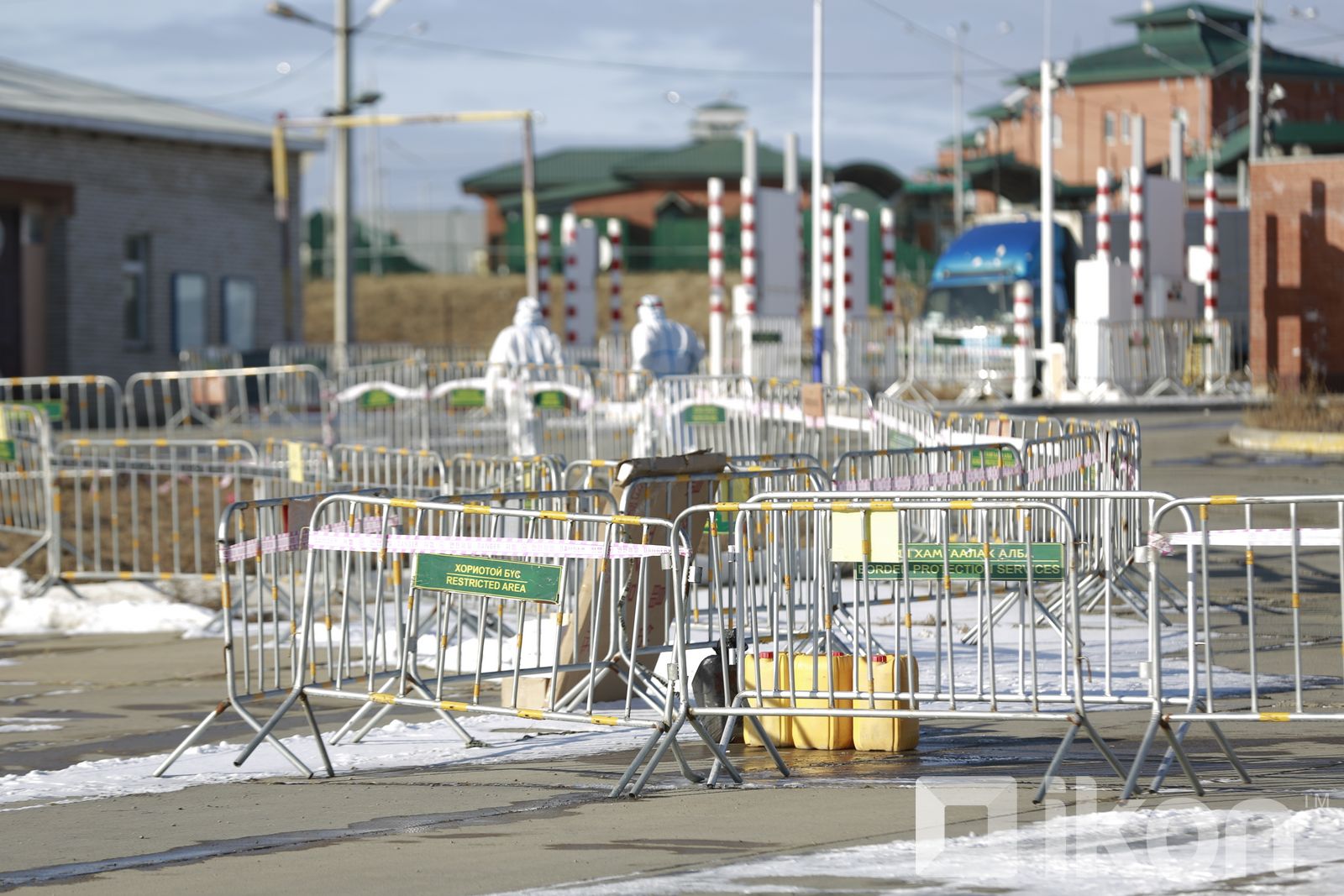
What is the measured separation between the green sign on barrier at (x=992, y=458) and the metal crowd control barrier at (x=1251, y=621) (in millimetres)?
1018

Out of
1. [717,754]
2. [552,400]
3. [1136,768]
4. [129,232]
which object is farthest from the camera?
[129,232]

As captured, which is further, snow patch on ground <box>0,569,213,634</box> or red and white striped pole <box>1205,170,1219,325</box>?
red and white striped pole <box>1205,170,1219,325</box>

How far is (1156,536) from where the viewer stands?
7.15 m

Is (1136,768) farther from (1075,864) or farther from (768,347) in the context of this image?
(768,347)

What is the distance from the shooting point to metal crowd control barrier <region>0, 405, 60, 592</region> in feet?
48.7

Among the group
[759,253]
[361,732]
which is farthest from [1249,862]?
[759,253]

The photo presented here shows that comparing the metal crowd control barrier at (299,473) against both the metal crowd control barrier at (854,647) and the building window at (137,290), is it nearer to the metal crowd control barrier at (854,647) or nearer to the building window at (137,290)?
the metal crowd control barrier at (854,647)

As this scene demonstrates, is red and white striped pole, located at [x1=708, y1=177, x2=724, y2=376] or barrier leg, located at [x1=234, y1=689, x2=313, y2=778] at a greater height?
red and white striped pole, located at [x1=708, y1=177, x2=724, y2=376]

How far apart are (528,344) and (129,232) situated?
1781 centimetres

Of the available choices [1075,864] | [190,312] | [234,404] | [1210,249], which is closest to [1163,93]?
[1210,249]

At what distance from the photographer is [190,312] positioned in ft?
124

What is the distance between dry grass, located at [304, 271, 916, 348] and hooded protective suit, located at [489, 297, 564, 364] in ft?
127

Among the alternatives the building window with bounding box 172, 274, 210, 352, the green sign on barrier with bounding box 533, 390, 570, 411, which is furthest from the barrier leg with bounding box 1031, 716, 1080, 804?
the building window with bounding box 172, 274, 210, 352

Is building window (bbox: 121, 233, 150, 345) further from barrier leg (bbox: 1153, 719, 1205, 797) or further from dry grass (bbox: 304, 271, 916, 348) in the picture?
barrier leg (bbox: 1153, 719, 1205, 797)
